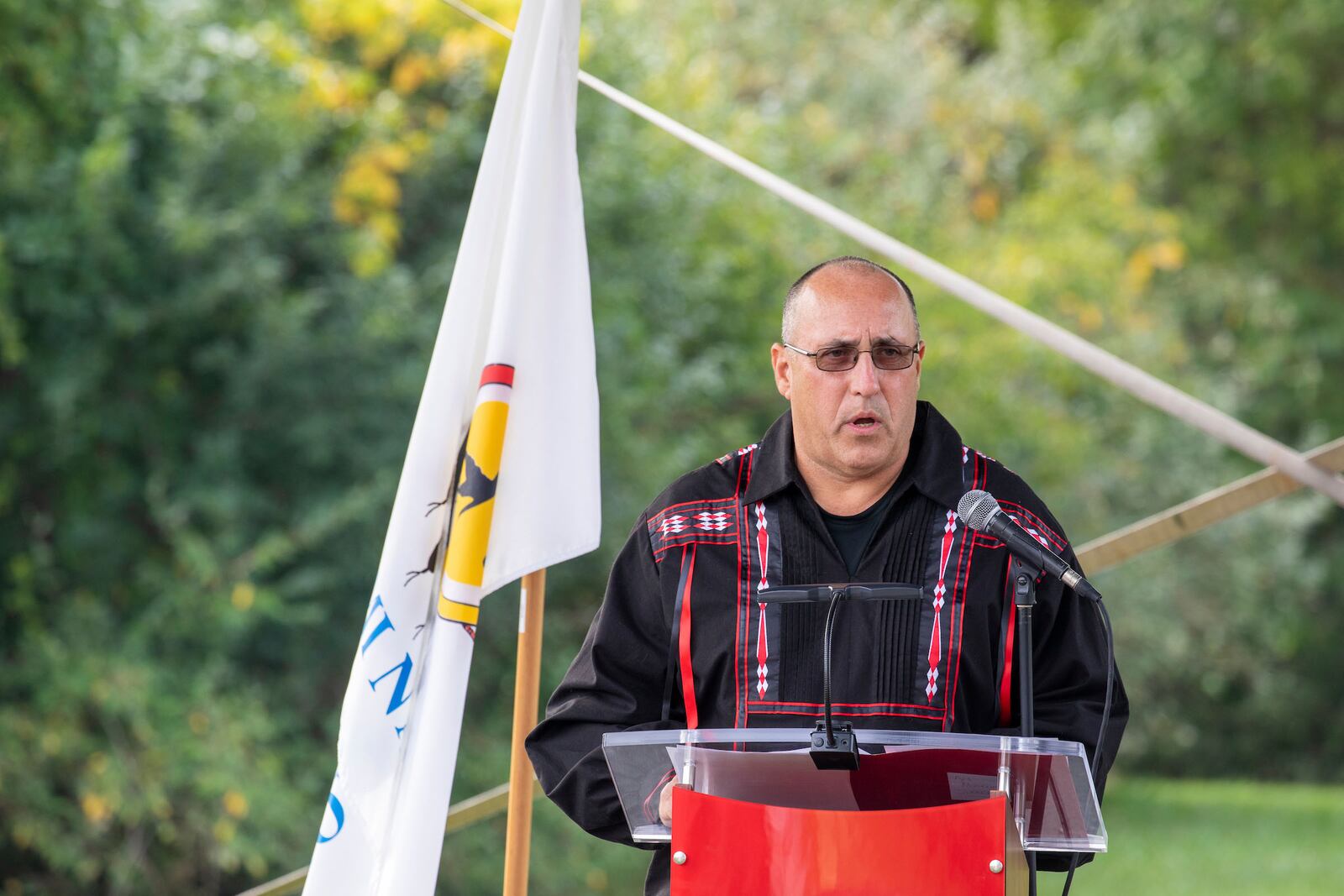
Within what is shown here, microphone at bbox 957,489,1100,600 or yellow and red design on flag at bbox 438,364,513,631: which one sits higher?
yellow and red design on flag at bbox 438,364,513,631

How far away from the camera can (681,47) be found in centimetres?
1227

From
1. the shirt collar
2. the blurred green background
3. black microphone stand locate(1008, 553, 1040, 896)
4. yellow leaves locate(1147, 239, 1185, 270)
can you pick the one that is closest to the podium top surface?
black microphone stand locate(1008, 553, 1040, 896)

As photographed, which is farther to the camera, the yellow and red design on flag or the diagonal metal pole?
the yellow and red design on flag

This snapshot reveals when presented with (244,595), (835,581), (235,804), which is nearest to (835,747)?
(835,581)

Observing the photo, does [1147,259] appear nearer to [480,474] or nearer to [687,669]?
[480,474]

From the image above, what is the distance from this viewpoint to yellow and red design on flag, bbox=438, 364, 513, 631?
3150 millimetres

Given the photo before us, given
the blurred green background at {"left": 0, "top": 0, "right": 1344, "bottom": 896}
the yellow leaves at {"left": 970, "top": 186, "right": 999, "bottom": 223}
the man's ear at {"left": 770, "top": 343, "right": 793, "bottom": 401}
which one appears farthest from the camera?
the yellow leaves at {"left": 970, "top": 186, "right": 999, "bottom": 223}

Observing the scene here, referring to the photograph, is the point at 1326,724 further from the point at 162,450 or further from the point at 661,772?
the point at 661,772

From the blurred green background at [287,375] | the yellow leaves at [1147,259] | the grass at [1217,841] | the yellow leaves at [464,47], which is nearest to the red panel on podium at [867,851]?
the blurred green background at [287,375]

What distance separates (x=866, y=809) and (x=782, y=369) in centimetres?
89

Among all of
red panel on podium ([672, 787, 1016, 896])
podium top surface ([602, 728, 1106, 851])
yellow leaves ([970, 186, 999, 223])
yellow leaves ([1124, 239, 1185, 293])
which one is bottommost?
red panel on podium ([672, 787, 1016, 896])

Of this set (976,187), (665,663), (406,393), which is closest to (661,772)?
(665,663)

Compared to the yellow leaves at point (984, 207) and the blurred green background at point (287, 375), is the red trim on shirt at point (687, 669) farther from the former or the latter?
the yellow leaves at point (984, 207)

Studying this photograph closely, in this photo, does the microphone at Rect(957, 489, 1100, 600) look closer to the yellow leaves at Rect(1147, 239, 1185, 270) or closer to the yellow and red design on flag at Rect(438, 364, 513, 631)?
the yellow and red design on flag at Rect(438, 364, 513, 631)
